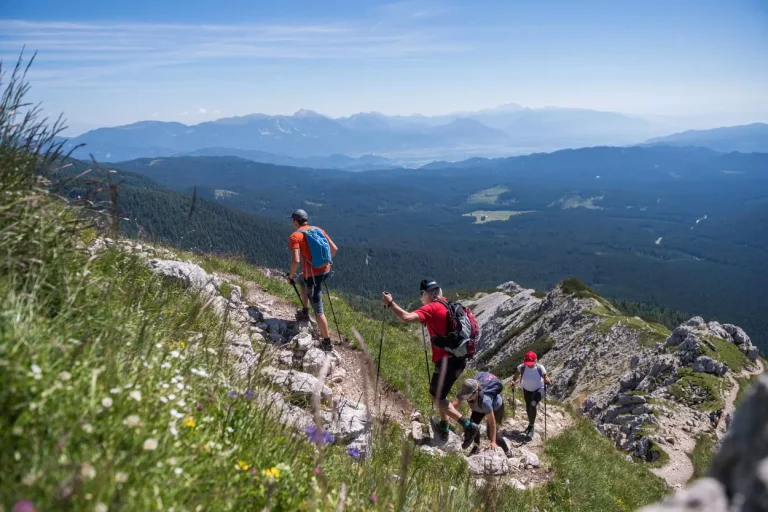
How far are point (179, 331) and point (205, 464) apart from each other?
2.49 m

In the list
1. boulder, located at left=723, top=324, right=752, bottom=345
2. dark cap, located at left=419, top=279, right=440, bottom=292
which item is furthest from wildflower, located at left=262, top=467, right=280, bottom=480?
boulder, located at left=723, top=324, right=752, bottom=345

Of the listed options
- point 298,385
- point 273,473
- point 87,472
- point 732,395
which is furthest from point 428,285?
point 732,395

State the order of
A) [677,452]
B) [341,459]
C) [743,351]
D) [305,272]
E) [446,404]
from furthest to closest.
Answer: [743,351] → [677,452] → [305,272] → [446,404] → [341,459]

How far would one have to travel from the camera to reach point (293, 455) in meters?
3.58

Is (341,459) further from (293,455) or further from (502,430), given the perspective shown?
(502,430)

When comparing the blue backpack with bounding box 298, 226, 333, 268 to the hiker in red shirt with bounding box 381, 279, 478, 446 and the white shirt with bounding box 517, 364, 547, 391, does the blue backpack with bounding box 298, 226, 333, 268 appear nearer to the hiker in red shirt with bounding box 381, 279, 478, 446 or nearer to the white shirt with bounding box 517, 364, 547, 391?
the hiker in red shirt with bounding box 381, 279, 478, 446

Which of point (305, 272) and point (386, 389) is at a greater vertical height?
point (305, 272)

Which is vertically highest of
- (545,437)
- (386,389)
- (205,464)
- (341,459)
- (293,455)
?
(205,464)

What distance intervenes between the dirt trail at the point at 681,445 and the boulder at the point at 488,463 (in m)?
11.5

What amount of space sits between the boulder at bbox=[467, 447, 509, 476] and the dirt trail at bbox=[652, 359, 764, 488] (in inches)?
454

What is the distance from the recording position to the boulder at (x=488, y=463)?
8.55 metres

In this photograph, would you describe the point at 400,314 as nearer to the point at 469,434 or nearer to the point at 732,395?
the point at 469,434

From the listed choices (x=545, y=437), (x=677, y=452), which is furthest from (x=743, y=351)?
(x=545, y=437)

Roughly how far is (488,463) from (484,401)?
142 centimetres
